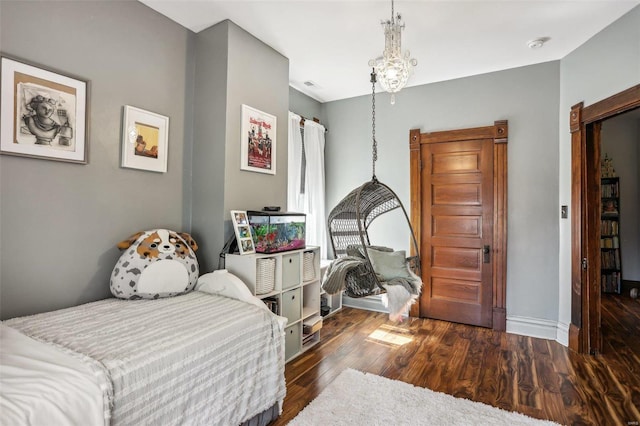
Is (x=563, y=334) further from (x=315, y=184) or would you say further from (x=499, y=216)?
(x=315, y=184)

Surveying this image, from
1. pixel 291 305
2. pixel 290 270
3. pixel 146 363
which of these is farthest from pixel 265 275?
pixel 146 363

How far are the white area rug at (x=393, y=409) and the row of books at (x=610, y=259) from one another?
4557mm

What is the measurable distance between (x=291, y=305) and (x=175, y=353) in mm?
1368

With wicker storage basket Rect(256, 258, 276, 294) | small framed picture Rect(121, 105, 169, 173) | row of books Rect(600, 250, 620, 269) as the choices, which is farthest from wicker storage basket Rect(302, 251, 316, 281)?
row of books Rect(600, 250, 620, 269)

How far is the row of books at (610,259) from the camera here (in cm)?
504

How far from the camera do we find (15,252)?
1.73 m

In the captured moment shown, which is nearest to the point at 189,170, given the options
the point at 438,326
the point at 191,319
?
the point at 191,319

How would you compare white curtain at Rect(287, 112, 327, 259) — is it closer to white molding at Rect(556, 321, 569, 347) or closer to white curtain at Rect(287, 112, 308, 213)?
white curtain at Rect(287, 112, 308, 213)

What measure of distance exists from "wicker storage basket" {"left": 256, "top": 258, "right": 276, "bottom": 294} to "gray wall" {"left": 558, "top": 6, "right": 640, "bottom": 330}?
2802 mm

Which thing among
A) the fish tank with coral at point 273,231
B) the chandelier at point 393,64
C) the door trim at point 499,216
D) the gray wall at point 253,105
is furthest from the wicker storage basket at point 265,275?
the door trim at point 499,216

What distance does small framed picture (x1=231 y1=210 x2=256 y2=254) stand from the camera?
237 cm

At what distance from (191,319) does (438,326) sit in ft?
9.28

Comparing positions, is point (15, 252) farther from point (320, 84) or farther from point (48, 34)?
point (320, 84)

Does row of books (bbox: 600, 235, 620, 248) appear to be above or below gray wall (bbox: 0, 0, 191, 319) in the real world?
below
